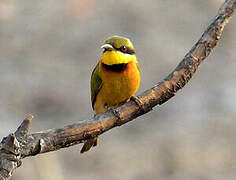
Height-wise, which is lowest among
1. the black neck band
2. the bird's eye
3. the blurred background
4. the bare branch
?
the bare branch

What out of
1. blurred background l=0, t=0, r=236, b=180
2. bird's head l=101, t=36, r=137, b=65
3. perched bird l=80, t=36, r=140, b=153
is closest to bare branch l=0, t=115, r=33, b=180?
perched bird l=80, t=36, r=140, b=153

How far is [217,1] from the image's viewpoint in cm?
1247

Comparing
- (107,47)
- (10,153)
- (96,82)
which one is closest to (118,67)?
(107,47)

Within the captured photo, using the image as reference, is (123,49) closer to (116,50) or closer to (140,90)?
(116,50)

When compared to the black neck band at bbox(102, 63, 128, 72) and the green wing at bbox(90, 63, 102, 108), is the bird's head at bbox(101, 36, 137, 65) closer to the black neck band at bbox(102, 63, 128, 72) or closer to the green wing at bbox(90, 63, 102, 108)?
the black neck band at bbox(102, 63, 128, 72)

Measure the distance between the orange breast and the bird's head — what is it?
66 millimetres

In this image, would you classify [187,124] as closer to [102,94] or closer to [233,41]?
[233,41]

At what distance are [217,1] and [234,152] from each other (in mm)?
3998

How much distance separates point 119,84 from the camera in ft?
17.1

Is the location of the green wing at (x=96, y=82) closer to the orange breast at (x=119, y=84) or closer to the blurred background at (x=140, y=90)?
the orange breast at (x=119, y=84)

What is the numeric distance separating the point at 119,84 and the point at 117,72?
87 millimetres

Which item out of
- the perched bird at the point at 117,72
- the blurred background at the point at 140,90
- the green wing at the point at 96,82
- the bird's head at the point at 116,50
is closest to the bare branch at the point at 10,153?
the perched bird at the point at 117,72

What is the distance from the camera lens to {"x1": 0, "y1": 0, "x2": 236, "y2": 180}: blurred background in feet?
28.9

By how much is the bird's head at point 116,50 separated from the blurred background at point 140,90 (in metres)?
3.30
